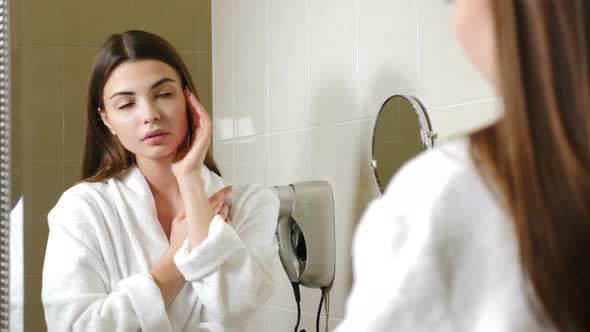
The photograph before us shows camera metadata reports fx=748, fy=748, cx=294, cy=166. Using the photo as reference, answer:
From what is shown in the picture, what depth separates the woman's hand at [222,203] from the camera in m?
1.27

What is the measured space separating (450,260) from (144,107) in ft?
3.07

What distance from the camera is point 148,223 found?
1.24 m

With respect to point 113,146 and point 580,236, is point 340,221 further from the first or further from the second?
point 580,236

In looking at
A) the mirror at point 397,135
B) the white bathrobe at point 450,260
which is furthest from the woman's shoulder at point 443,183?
the mirror at point 397,135

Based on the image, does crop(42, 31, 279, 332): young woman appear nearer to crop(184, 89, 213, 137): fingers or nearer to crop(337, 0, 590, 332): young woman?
crop(184, 89, 213, 137): fingers

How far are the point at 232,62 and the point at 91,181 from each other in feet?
1.08

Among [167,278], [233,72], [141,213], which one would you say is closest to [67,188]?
[141,213]

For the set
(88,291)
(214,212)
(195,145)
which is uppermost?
(195,145)

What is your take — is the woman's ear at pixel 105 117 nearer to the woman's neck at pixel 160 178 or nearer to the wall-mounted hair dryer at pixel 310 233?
the woman's neck at pixel 160 178

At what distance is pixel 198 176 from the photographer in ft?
4.18

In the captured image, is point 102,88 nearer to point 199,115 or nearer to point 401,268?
point 199,115

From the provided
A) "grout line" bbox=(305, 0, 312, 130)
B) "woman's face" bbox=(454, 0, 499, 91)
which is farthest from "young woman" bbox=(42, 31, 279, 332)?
"woman's face" bbox=(454, 0, 499, 91)

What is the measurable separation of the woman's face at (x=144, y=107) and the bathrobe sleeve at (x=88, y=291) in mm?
145

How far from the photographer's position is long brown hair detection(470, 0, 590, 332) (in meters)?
0.34
